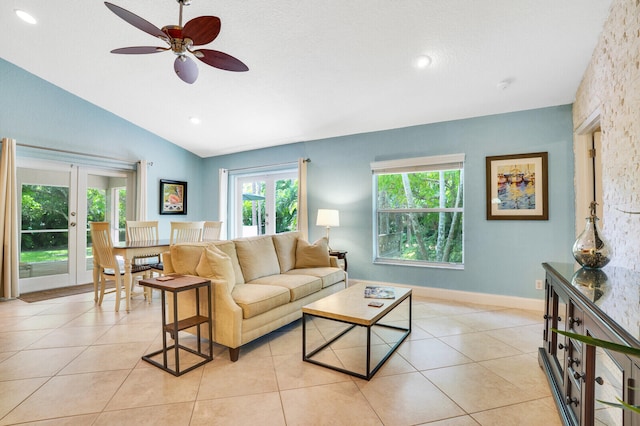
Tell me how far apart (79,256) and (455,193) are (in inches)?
226

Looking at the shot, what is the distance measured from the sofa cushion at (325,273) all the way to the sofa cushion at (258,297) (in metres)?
0.67

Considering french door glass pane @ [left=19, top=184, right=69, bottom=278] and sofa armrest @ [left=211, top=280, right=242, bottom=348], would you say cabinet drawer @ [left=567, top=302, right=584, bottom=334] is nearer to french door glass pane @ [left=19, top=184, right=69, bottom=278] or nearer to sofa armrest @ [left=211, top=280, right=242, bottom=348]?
sofa armrest @ [left=211, top=280, right=242, bottom=348]

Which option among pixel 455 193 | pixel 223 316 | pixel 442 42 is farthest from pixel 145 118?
pixel 455 193

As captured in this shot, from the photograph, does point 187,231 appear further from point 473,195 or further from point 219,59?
point 473,195

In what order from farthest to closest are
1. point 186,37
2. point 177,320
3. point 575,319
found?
point 177,320, point 186,37, point 575,319

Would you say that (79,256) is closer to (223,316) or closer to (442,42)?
(223,316)

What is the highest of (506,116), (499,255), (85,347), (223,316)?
(506,116)

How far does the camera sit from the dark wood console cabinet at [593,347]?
0.99 m

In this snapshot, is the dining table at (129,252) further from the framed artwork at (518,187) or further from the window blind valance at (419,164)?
the framed artwork at (518,187)

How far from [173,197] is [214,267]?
409 cm

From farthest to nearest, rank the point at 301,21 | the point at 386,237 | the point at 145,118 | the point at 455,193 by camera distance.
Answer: the point at 145,118
the point at 386,237
the point at 455,193
the point at 301,21

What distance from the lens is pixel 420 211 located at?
14.4 ft

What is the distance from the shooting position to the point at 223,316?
2.43m

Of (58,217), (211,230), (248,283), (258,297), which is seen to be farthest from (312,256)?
(58,217)
